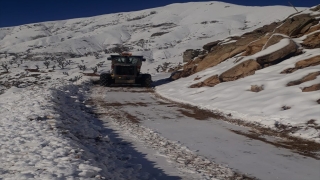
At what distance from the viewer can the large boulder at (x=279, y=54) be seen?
53.0ft

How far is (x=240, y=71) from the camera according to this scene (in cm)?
1658

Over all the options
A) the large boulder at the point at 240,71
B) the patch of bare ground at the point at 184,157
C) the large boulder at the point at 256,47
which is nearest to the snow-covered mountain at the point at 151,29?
the large boulder at the point at 256,47

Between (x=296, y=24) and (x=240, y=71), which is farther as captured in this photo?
(x=296, y=24)

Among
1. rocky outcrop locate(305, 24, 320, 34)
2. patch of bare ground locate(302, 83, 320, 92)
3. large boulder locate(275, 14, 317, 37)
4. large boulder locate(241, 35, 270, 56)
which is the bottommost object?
patch of bare ground locate(302, 83, 320, 92)

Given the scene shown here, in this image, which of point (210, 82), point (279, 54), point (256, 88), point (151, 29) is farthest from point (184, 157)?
point (151, 29)

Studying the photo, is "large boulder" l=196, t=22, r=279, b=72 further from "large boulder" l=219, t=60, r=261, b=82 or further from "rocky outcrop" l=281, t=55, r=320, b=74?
"rocky outcrop" l=281, t=55, r=320, b=74

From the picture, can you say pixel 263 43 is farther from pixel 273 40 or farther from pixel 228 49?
pixel 228 49

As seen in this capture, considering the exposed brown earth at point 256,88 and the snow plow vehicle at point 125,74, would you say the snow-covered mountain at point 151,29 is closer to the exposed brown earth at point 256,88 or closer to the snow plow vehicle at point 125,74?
the snow plow vehicle at point 125,74

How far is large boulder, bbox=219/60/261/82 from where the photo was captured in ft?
53.6

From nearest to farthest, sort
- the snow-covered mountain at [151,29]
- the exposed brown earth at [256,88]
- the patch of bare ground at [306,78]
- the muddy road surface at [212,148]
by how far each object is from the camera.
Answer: the muddy road surface at [212,148] < the patch of bare ground at [306,78] < the exposed brown earth at [256,88] < the snow-covered mountain at [151,29]

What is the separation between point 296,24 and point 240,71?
5.91 meters

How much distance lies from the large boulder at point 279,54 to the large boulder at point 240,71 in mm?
371

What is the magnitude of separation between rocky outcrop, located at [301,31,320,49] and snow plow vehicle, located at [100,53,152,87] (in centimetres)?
1101

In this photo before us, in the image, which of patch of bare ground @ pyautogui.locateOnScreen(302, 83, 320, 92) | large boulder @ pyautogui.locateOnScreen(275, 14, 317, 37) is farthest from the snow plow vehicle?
patch of bare ground @ pyautogui.locateOnScreen(302, 83, 320, 92)
